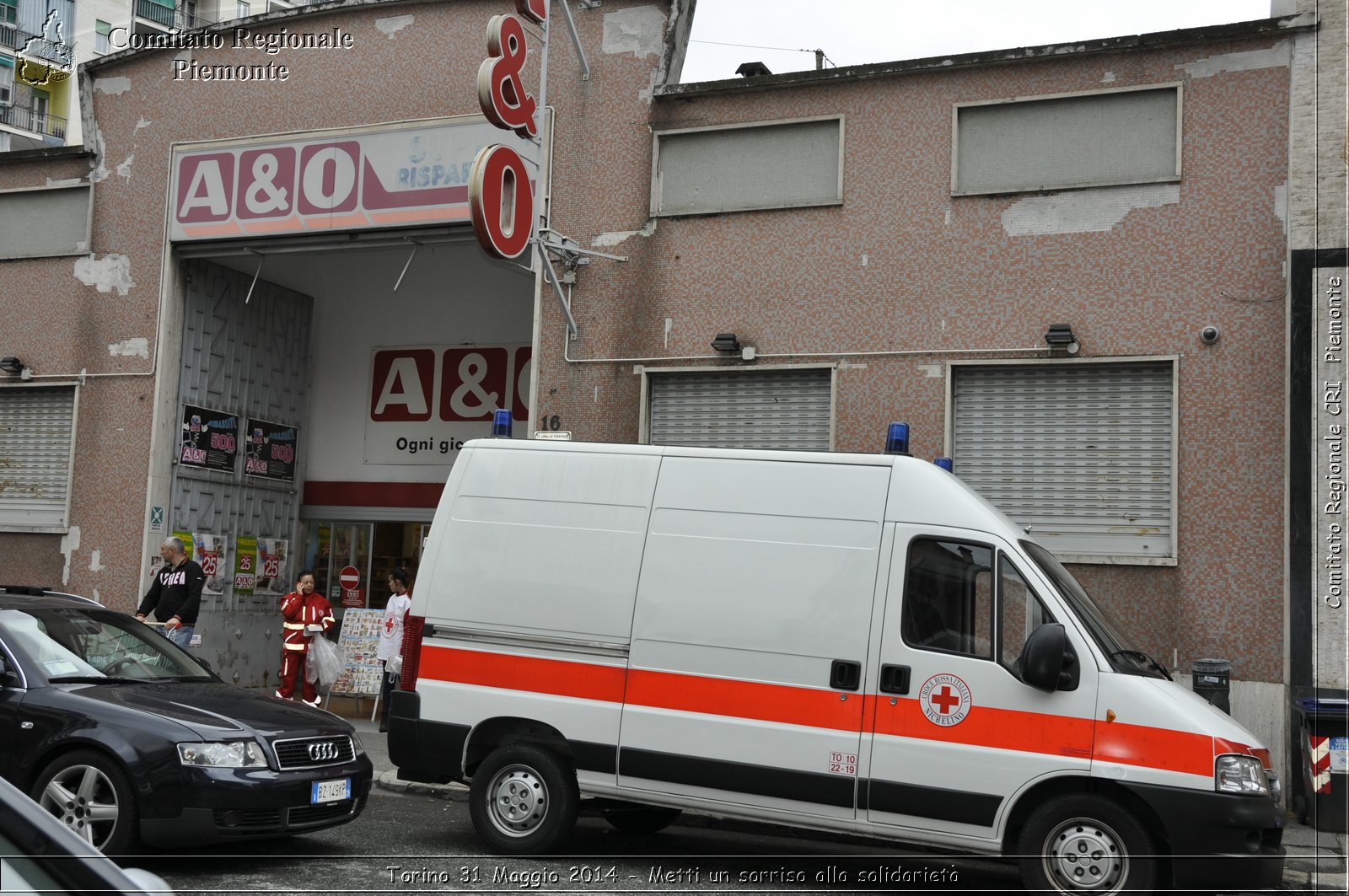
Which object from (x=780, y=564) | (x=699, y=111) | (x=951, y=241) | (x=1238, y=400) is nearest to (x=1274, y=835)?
(x=780, y=564)

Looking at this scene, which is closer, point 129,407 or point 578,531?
point 578,531

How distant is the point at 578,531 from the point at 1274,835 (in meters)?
4.35

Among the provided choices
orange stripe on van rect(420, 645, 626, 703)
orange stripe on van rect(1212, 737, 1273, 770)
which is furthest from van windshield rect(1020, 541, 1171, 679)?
orange stripe on van rect(420, 645, 626, 703)

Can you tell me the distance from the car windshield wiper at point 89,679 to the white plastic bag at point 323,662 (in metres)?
7.29

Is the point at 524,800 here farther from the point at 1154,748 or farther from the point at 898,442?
the point at 1154,748

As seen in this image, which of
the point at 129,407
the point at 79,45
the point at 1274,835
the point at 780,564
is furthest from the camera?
the point at 79,45

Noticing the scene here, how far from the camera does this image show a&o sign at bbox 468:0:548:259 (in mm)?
12547

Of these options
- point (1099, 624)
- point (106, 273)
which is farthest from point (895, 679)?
point (106, 273)

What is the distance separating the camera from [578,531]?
846 cm

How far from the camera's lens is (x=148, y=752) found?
7.16m

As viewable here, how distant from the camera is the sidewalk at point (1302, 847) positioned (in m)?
8.63

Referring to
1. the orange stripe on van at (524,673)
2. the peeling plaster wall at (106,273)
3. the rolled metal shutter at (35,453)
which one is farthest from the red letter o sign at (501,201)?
the rolled metal shutter at (35,453)

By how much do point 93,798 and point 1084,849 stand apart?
5394 mm

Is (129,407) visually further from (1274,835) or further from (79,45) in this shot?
(79,45)
